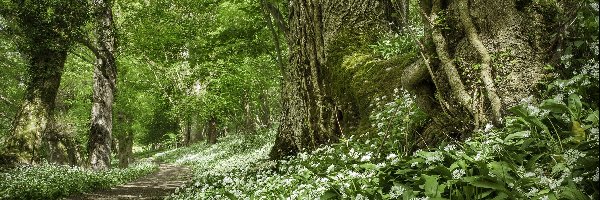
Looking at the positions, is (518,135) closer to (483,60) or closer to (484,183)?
(484,183)

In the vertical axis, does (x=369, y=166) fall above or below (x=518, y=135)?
below

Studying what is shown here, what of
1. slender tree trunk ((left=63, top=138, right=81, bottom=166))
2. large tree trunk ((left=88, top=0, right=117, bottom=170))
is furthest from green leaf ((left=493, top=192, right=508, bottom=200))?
slender tree trunk ((left=63, top=138, right=81, bottom=166))

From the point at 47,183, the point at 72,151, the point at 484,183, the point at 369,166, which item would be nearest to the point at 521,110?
the point at 484,183

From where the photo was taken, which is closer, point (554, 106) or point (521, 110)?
point (554, 106)

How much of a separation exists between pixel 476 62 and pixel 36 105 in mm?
15388

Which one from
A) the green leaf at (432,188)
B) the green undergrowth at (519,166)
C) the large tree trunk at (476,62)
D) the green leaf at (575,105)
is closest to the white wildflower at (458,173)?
the green undergrowth at (519,166)

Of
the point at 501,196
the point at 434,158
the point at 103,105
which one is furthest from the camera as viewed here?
the point at 103,105

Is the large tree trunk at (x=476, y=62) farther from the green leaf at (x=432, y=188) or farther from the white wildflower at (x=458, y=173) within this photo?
the green leaf at (x=432, y=188)

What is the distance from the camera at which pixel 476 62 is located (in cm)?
452

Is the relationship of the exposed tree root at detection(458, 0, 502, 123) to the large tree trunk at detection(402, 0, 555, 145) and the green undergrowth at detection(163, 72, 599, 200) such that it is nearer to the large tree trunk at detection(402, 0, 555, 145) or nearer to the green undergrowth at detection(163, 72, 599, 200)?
the large tree trunk at detection(402, 0, 555, 145)

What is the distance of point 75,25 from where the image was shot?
48.2ft

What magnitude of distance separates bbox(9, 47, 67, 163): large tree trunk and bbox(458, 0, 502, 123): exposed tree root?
1391 centimetres

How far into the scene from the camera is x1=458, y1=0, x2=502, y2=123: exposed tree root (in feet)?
13.7

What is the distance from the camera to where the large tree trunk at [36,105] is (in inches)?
594
